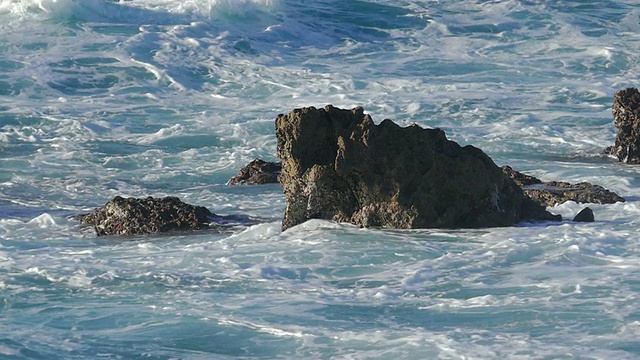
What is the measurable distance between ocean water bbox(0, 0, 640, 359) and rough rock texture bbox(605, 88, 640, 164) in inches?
14.5

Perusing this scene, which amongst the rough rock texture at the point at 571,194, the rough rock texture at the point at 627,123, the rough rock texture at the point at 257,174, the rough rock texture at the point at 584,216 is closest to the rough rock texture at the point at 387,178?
the rough rock texture at the point at 584,216

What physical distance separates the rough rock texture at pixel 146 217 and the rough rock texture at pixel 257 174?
2.26 metres

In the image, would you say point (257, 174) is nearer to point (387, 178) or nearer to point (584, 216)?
point (387, 178)

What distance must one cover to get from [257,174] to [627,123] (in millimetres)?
4265

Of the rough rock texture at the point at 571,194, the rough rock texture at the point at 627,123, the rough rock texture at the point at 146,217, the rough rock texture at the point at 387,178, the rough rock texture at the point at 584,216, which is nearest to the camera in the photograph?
the rough rock texture at the point at 387,178

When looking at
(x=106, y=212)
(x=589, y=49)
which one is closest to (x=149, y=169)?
(x=106, y=212)

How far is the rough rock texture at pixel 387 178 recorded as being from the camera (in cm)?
907

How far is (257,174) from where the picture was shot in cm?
1225

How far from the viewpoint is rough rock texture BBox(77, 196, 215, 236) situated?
953 cm

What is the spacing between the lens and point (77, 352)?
596cm

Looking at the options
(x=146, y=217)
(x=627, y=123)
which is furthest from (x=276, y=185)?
(x=627, y=123)

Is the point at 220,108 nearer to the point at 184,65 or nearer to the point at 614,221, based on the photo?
the point at 184,65

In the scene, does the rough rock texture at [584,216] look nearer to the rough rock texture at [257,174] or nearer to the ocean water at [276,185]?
the ocean water at [276,185]

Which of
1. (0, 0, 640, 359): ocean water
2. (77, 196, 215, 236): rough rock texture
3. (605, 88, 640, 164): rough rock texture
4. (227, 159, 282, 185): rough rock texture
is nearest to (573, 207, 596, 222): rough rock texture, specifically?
(0, 0, 640, 359): ocean water
